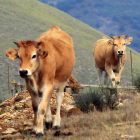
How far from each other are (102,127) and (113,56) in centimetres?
874

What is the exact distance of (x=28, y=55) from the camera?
788cm

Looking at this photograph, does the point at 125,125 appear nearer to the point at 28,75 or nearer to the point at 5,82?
the point at 28,75

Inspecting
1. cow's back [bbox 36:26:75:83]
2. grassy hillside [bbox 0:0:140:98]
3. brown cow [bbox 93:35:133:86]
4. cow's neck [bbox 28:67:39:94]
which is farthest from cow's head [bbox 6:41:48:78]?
grassy hillside [bbox 0:0:140:98]

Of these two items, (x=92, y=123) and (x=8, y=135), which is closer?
(x=8, y=135)

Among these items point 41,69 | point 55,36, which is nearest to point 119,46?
point 55,36

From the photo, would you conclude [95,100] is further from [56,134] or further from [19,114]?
[56,134]

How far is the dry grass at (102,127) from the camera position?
24.7 feet

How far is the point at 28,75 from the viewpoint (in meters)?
7.68

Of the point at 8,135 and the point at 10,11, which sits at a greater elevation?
the point at 10,11

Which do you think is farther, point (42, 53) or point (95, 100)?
point (95, 100)

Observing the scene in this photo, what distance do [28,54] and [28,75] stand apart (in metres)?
0.45

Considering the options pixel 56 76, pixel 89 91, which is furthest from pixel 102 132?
pixel 89 91

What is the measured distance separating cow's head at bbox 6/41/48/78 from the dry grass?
130 cm

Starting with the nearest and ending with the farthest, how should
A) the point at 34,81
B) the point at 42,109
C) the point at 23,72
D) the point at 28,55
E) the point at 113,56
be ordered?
the point at 23,72
the point at 28,55
the point at 42,109
the point at 34,81
the point at 113,56
